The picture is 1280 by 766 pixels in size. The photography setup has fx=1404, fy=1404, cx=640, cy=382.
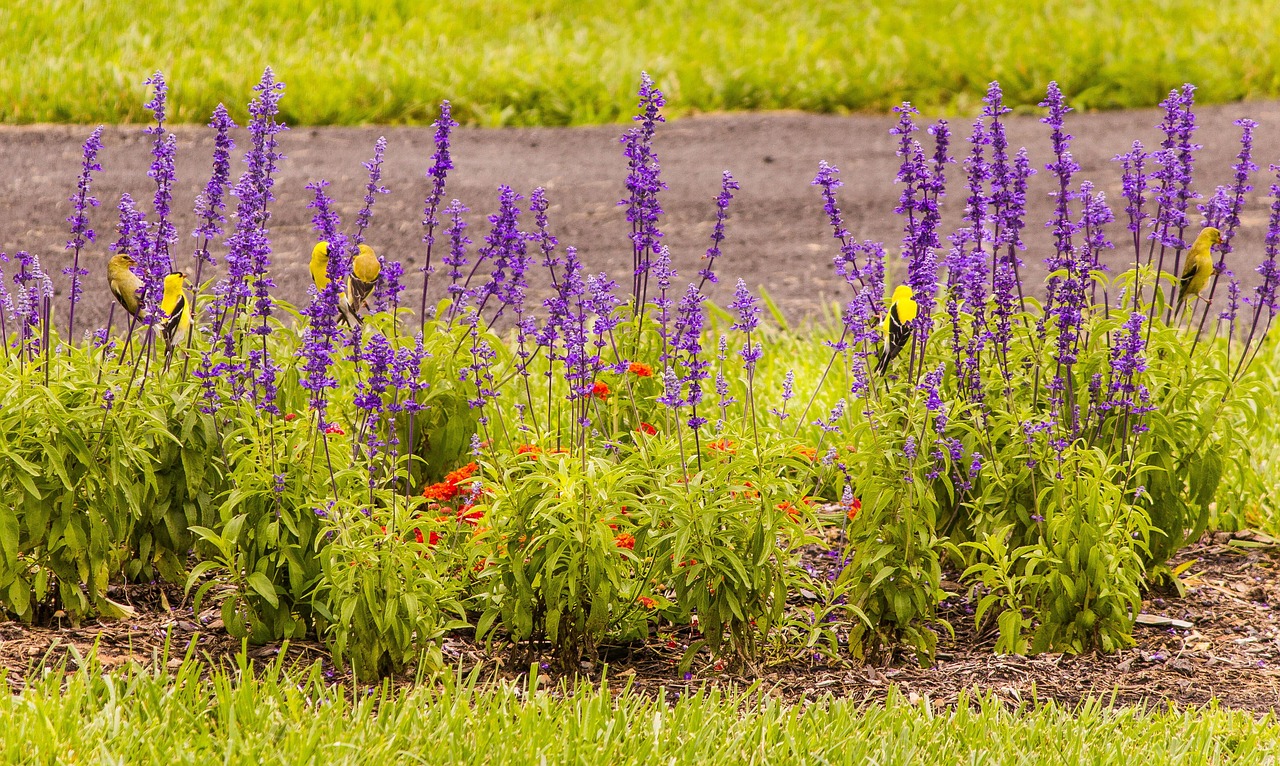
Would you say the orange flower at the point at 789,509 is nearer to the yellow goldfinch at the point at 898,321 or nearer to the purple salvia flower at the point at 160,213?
the yellow goldfinch at the point at 898,321

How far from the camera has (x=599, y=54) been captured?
10.8m

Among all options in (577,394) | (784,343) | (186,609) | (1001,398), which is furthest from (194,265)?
(1001,398)

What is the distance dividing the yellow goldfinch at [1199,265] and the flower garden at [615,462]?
0.08 ft

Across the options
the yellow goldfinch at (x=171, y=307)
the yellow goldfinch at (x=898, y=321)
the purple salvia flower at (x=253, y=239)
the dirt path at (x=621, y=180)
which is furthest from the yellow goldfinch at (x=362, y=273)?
the dirt path at (x=621, y=180)

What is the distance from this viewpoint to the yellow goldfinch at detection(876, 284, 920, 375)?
377 cm

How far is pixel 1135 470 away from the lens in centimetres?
385

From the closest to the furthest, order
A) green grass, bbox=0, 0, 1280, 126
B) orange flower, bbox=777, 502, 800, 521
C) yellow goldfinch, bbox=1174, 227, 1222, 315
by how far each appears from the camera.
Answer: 1. orange flower, bbox=777, 502, 800, 521
2. yellow goldfinch, bbox=1174, 227, 1222, 315
3. green grass, bbox=0, 0, 1280, 126

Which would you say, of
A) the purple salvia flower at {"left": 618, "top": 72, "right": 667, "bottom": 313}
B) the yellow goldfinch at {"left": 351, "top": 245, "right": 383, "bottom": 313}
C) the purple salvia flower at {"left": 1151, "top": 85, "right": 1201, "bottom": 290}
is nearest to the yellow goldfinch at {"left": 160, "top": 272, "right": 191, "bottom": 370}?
the yellow goldfinch at {"left": 351, "top": 245, "right": 383, "bottom": 313}

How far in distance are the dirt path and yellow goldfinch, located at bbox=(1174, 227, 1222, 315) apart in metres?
2.74

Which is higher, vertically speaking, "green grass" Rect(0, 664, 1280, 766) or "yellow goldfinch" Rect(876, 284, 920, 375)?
"yellow goldfinch" Rect(876, 284, 920, 375)

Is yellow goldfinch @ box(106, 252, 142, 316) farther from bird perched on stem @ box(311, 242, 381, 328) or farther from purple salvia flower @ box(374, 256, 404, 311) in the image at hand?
purple salvia flower @ box(374, 256, 404, 311)

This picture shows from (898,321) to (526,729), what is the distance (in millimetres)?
1486

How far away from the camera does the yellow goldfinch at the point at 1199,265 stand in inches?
166

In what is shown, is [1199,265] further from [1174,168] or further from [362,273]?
[362,273]
